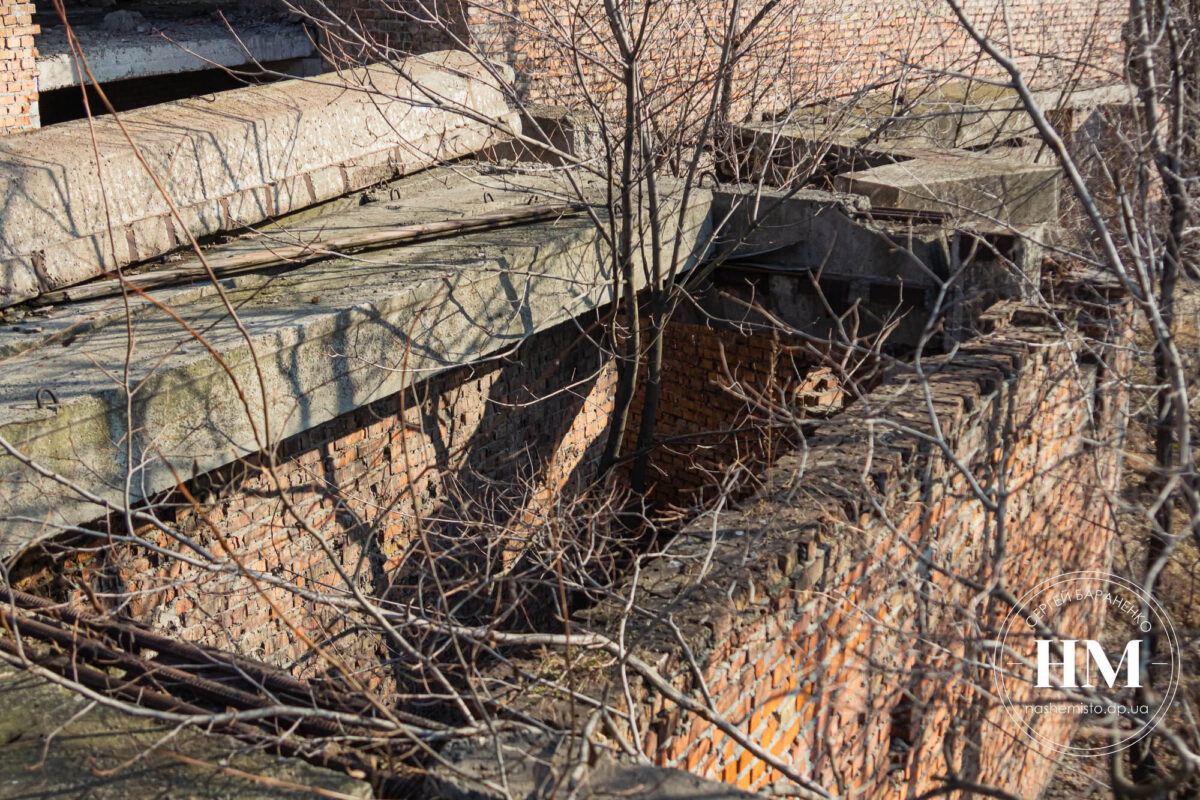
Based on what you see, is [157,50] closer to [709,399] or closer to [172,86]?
[172,86]

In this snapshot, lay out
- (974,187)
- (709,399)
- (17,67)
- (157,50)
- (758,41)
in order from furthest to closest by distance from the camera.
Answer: (157,50) < (709,399) < (974,187) < (17,67) < (758,41)

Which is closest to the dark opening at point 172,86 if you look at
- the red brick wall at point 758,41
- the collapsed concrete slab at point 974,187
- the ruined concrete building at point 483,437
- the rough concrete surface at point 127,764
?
the ruined concrete building at point 483,437

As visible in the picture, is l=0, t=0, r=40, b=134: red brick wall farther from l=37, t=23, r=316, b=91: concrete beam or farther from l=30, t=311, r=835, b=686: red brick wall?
l=30, t=311, r=835, b=686: red brick wall

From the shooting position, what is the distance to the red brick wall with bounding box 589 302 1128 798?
11.1ft

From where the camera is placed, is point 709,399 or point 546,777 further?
point 709,399

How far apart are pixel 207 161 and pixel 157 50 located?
322 centimetres

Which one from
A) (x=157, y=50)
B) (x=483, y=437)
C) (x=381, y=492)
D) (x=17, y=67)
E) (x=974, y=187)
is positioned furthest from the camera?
→ (x=157, y=50)

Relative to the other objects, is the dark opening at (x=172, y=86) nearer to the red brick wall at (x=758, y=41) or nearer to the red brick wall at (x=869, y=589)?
the red brick wall at (x=758, y=41)

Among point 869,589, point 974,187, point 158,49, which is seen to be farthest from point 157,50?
point 869,589

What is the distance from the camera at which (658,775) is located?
250cm

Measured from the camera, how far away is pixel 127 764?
Result: 243cm

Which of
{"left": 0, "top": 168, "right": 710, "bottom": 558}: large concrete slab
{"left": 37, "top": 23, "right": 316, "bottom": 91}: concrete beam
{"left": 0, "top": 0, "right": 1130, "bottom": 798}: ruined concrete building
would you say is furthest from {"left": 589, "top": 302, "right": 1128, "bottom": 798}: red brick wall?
{"left": 37, "top": 23, "right": 316, "bottom": 91}: concrete beam

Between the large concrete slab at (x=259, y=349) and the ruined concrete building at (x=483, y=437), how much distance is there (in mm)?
18

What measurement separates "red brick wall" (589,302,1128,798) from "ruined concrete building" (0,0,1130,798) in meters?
0.02
